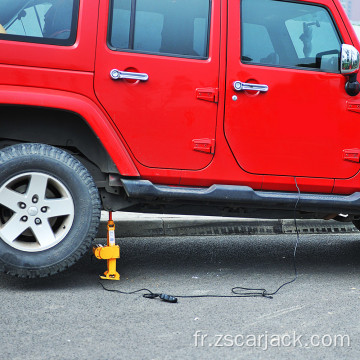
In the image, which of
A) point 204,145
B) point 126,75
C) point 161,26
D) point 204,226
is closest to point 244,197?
point 204,145

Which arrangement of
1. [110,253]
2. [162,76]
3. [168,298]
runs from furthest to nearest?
[110,253], [162,76], [168,298]

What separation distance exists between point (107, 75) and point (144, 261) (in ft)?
5.35

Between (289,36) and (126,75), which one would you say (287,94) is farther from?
(126,75)

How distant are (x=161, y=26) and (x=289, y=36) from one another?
0.92 m

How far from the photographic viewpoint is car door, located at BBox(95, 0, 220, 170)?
4695 millimetres

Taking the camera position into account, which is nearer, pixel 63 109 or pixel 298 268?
pixel 63 109

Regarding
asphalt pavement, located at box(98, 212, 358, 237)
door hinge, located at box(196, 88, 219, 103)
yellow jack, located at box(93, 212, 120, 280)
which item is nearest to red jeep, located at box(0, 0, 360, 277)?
door hinge, located at box(196, 88, 219, 103)

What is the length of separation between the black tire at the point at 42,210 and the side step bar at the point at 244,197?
1.04 feet

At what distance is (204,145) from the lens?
16.0ft

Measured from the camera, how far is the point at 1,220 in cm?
473

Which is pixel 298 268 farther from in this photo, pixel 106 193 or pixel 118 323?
pixel 118 323

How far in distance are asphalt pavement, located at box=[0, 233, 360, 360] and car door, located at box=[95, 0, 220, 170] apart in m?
0.91

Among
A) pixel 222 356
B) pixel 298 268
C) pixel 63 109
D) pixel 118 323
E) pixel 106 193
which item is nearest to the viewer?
pixel 222 356

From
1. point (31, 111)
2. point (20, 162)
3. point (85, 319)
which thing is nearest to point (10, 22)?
point (31, 111)
